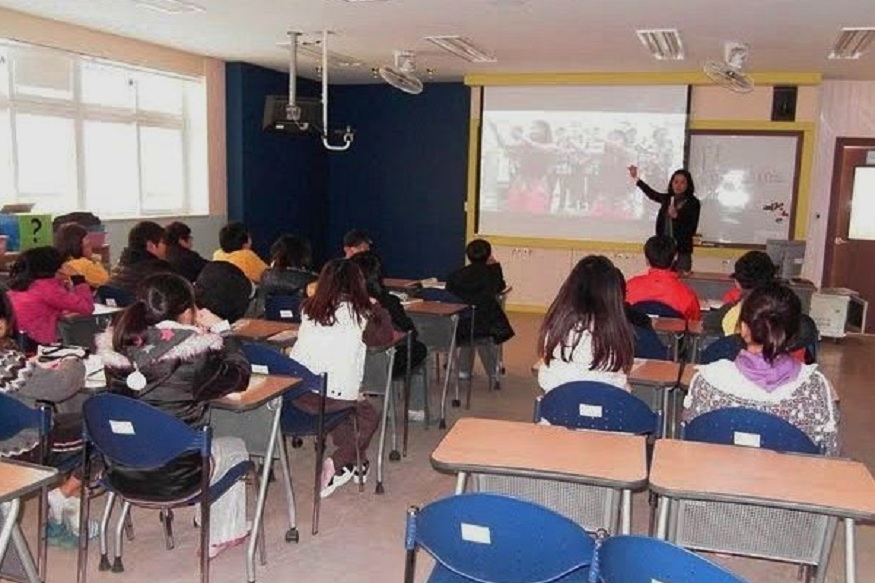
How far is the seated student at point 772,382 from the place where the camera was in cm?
264

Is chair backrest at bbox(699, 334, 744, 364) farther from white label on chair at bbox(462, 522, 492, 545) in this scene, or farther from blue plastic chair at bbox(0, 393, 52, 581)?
blue plastic chair at bbox(0, 393, 52, 581)

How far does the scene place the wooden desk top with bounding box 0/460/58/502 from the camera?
→ 195 centimetres

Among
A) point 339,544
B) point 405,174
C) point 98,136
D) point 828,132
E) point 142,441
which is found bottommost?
point 339,544

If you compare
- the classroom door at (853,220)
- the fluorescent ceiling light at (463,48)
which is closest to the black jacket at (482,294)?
the fluorescent ceiling light at (463,48)

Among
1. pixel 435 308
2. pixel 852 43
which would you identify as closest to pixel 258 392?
pixel 435 308

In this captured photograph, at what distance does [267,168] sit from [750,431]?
783 cm

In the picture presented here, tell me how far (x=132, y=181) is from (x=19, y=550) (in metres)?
6.02

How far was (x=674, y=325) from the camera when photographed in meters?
4.66

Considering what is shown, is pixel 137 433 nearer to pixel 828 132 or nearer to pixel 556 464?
pixel 556 464

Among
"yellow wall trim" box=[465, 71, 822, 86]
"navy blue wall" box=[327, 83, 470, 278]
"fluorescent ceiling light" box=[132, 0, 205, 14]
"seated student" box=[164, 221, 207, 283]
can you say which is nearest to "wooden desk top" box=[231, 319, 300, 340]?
"seated student" box=[164, 221, 207, 283]

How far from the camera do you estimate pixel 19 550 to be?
2379 mm

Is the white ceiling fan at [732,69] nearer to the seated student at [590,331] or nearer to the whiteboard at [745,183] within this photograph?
the whiteboard at [745,183]

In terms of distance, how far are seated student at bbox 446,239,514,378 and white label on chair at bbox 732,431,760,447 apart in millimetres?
3149

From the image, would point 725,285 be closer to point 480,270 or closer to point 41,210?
point 480,270
